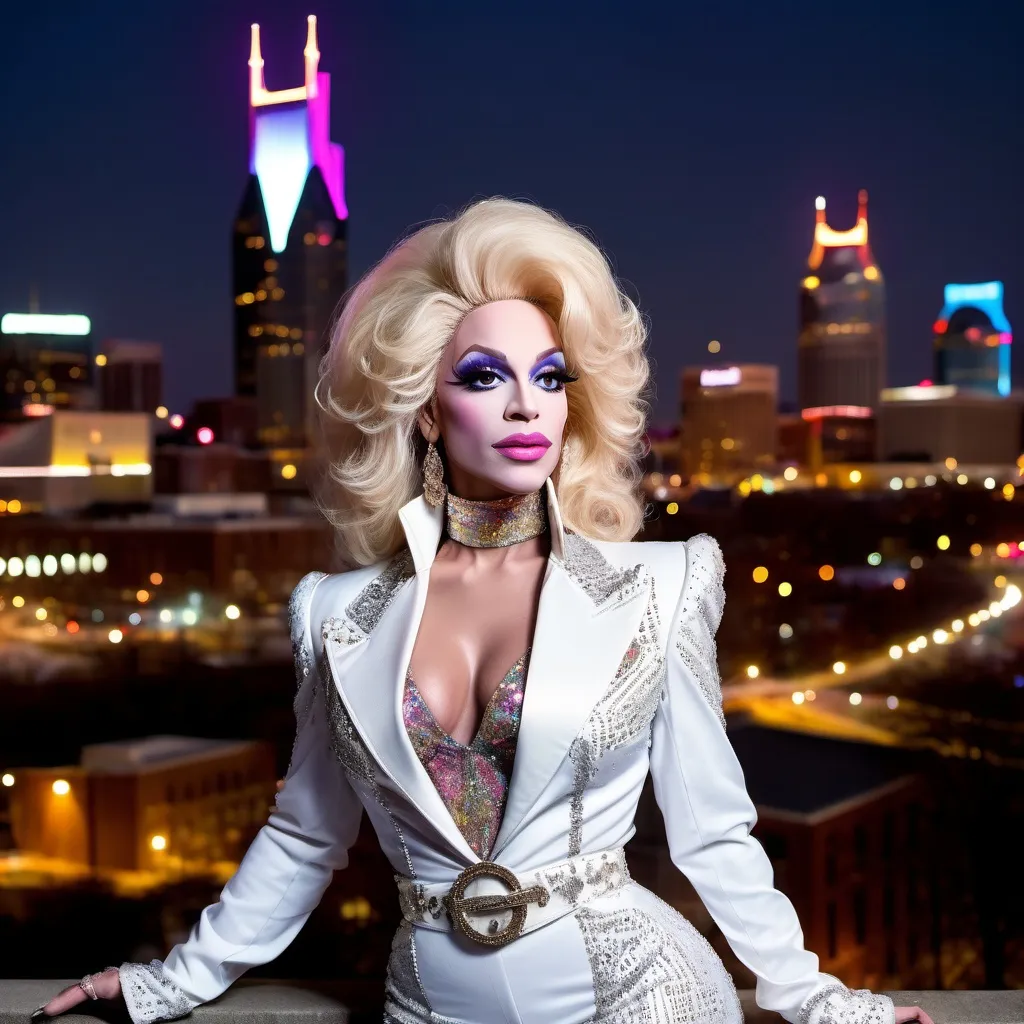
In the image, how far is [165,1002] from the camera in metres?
1.65

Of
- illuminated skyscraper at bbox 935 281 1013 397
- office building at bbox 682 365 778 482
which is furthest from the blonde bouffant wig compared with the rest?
illuminated skyscraper at bbox 935 281 1013 397

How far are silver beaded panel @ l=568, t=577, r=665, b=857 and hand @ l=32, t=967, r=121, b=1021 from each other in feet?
2.39

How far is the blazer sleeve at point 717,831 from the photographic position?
1.50 metres

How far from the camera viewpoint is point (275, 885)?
1.64 meters

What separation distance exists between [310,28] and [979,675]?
7.67 m

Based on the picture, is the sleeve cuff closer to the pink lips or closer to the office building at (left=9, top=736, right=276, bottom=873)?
the pink lips

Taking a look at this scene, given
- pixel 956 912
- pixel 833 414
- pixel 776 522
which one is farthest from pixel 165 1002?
pixel 956 912

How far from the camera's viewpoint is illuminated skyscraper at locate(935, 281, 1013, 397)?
7066 millimetres

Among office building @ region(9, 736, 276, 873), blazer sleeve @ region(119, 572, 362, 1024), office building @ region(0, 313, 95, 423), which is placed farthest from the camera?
office building @ region(9, 736, 276, 873)

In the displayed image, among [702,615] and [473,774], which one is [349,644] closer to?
[473,774]

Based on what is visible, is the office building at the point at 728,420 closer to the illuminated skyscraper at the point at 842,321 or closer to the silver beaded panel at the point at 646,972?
the illuminated skyscraper at the point at 842,321

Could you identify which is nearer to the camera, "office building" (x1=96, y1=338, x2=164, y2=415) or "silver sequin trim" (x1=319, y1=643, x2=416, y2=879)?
"silver sequin trim" (x1=319, y1=643, x2=416, y2=879)

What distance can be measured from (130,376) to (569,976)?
6.07 m

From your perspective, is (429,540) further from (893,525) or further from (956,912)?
(956,912)
